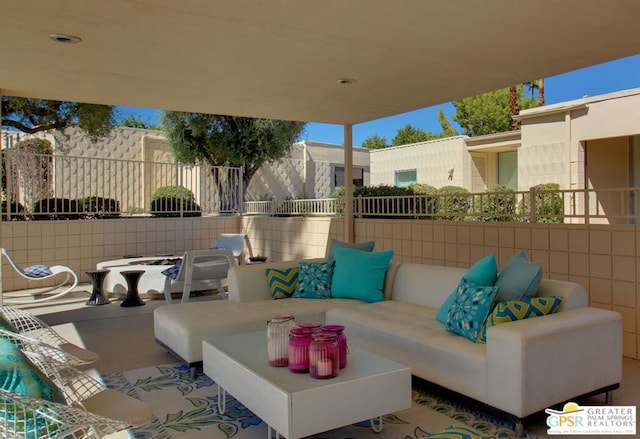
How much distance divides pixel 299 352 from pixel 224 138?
8.76 meters

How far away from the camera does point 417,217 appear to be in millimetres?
6277

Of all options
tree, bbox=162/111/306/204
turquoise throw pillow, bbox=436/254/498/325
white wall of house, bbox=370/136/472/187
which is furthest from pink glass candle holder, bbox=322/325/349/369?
white wall of house, bbox=370/136/472/187

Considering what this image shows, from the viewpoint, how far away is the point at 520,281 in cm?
298

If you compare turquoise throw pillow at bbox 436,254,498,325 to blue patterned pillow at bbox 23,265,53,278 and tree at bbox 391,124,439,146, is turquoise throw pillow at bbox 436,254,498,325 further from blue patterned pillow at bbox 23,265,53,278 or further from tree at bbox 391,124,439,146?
tree at bbox 391,124,439,146

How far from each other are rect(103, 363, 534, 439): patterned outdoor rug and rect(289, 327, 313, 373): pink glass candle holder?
0.43m

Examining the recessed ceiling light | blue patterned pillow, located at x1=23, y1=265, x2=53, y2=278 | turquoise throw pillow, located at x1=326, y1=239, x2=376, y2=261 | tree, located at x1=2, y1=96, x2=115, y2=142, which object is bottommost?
blue patterned pillow, located at x1=23, y1=265, x2=53, y2=278

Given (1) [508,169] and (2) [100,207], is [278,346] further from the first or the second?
(1) [508,169]

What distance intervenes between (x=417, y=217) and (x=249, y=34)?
3592mm

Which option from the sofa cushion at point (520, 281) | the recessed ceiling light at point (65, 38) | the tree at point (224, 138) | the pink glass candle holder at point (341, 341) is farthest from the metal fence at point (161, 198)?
the recessed ceiling light at point (65, 38)

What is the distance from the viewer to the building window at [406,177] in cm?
1440

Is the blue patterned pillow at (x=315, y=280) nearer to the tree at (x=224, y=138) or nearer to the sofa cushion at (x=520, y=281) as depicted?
the sofa cushion at (x=520, y=281)

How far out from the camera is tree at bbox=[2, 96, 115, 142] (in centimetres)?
760

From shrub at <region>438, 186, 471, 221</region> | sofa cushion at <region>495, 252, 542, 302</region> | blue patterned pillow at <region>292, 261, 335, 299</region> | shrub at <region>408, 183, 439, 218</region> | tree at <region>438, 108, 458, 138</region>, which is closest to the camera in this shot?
sofa cushion at <region>495, 252, 542, 302</region>

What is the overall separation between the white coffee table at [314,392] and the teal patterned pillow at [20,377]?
942 mm
